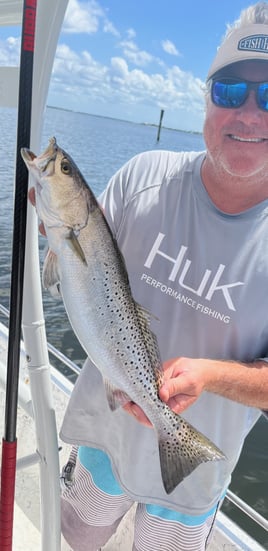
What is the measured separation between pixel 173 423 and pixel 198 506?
1.83ft

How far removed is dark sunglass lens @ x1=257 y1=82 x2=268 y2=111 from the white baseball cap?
0.27 feet

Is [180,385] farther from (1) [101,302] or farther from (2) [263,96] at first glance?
(2) [263,96]

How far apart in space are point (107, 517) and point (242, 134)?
1628 mm

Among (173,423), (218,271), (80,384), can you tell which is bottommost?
(80,384)

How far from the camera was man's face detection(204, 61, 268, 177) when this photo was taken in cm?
140

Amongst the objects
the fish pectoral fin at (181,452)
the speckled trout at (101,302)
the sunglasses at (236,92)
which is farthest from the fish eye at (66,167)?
the fish pectoral fin at (181,452)

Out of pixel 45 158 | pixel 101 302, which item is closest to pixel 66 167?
pixel 45 158

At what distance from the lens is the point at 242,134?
1.40 metres

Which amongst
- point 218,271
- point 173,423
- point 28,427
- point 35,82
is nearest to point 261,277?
point 218,271

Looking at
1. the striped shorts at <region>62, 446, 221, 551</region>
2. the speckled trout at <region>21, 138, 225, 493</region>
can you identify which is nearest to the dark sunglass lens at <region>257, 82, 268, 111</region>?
the speckled trout at <region>21, 138, 225, 493</region>

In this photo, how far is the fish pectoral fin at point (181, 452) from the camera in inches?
53.6

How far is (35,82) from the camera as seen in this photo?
1.43 meters

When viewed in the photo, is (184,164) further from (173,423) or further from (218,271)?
(173,423)

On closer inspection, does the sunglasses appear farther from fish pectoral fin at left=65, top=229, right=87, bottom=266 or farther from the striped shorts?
the striped shorts
